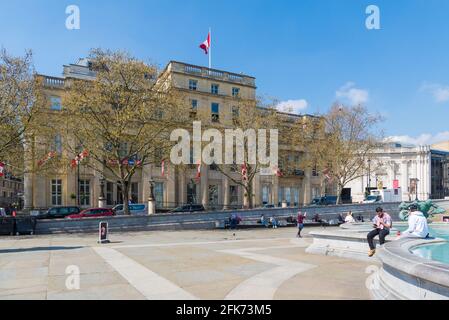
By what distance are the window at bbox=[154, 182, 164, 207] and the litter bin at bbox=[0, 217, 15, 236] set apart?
25765 mm

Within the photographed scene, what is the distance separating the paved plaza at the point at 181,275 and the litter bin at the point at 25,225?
10824mm

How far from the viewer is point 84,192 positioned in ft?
154

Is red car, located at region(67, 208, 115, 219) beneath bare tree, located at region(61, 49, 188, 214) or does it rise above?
beneath

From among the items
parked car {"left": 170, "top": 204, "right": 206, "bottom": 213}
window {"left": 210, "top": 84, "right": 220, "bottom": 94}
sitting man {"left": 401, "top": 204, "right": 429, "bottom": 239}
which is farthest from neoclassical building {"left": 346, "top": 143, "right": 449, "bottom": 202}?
sitting man {"left": 401, "top": 204, "right": 429, "bottom": 239}

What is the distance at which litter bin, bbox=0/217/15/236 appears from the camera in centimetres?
2505

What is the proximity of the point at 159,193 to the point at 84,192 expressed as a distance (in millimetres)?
9405

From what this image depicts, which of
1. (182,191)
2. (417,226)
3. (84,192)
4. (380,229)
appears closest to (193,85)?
(182,191)

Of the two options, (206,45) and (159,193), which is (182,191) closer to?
(159,193)

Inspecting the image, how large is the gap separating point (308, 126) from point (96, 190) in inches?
1091

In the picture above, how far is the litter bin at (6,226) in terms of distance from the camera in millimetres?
25047

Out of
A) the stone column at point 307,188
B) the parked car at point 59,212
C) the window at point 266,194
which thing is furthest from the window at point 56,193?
the stone column at point 307,188

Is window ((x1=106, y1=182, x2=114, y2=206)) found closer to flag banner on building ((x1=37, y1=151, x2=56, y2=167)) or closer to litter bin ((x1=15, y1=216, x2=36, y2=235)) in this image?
flag banner on building ((x1=37, y1=151, x2=56, y2=167))
